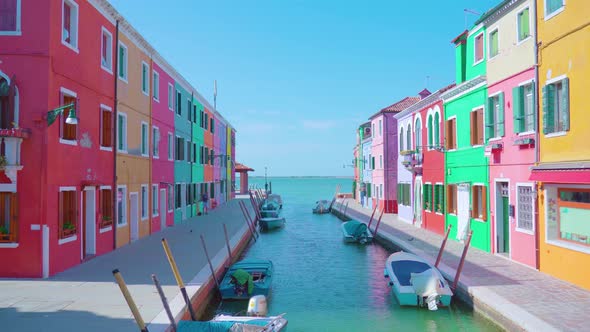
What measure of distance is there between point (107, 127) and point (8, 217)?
5.48 m

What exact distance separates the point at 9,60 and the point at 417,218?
68.4 feet

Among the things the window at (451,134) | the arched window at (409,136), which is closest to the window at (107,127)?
the window at (451,134)

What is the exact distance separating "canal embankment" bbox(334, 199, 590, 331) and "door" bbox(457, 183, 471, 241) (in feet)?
5.44

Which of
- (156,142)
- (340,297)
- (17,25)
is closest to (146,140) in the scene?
(156,142)

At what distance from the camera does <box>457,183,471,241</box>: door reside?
19.3m

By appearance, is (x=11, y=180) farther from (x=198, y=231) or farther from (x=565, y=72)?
(x=565, y=72)

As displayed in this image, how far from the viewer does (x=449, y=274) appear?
46.3ft

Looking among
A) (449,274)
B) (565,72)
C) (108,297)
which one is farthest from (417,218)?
(108,297)

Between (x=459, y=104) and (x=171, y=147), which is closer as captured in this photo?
(x=459, y=104)

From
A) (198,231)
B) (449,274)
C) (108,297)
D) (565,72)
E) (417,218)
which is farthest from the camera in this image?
(417,218)

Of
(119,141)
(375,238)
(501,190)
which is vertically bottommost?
(375,238)

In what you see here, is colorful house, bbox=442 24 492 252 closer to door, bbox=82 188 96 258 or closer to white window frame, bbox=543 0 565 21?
white window frame, bbox=543 0 565 21

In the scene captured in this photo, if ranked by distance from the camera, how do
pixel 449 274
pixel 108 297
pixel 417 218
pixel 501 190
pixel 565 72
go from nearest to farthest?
pixel 108 297 → pixel 565 72 → pixel 449 274 → pixel 501 190 → pixel 417 218

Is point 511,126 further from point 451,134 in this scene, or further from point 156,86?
point 156,86
